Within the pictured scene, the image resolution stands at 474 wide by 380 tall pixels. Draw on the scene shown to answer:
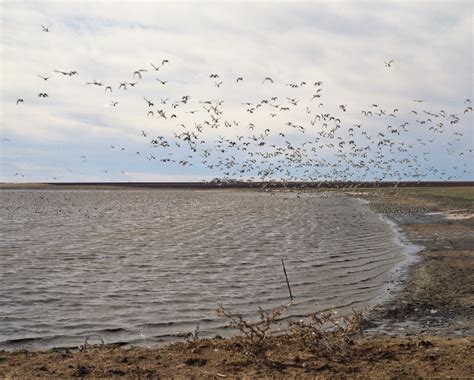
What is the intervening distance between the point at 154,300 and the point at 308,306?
4816 millimetres

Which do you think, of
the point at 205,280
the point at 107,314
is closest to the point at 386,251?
the point at 205,280

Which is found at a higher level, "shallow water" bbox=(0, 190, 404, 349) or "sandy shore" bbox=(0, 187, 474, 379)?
"sandy shore" bbox=(0, 187, 474, 379)

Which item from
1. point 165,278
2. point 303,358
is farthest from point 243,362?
point 165,278

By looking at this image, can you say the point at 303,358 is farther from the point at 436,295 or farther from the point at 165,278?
the point at 165,278

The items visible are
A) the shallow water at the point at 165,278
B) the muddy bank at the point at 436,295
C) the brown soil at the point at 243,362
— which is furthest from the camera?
the shallow water at the point at 165,278

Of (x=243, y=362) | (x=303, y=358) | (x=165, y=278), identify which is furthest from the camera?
(x=165, y=278)

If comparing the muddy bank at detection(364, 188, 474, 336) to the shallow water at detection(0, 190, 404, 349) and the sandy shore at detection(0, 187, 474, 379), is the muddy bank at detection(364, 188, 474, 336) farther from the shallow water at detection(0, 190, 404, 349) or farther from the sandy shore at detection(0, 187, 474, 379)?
the shallow water at detection(0, 190, 404, 349)

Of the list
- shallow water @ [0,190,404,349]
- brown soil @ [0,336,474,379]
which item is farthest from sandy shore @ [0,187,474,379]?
shallow water @ [0,190,404,349]

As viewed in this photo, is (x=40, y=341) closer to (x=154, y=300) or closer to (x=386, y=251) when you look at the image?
(x=154, y=300)

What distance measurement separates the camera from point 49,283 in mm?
21016

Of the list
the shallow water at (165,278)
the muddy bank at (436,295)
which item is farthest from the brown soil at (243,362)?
the shallow water at (165,278)

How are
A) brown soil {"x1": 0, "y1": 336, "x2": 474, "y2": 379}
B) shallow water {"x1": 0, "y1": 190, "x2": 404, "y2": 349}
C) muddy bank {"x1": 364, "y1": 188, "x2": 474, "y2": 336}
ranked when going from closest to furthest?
brown soil {"x1": 0, "y1": 336, "x2": 474, "y2": 379}
muddy bank {"x1": 364, "y1": 188, "x2": 474, "y2": 336}
shallow water {"x1": 0, "y1": 190, "x2": 404, "y2": 349}

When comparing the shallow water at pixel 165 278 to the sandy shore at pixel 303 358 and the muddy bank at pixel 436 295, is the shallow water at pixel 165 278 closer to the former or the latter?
the muddy bank at pixel 436 295

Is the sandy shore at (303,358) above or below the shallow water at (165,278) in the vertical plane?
above
